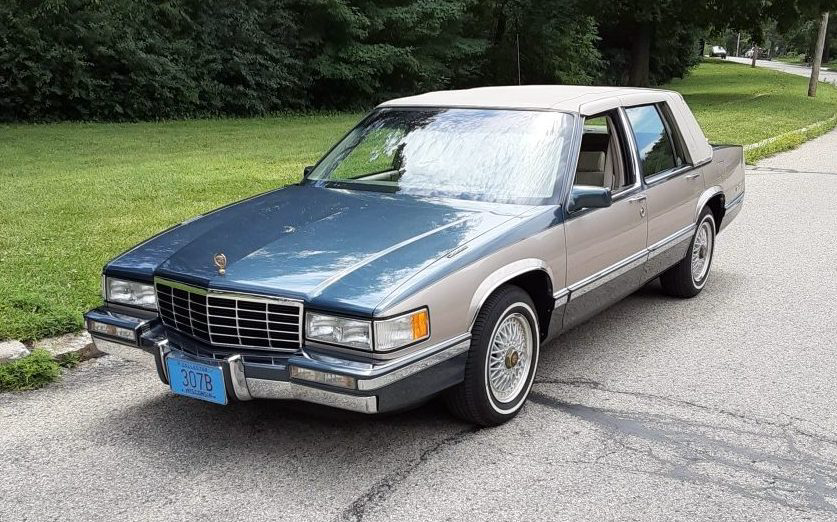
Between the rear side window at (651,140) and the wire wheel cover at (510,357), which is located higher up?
the rear side window at (651,140)

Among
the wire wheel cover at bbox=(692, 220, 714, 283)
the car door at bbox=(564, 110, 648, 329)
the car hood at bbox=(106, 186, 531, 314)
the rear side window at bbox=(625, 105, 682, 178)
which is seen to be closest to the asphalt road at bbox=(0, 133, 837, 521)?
the car door at bbox=(564, 110, 648, 329)

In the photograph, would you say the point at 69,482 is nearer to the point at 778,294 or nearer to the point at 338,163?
the point at 338,163

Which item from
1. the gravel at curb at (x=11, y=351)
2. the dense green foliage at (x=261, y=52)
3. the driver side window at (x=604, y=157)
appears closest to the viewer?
the gravel at curb at (x=11, y=351)

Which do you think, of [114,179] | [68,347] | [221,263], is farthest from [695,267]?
[114,179]

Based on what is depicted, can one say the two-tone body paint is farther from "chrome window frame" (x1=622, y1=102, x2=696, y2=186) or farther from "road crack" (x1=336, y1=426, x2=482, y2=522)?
"road crack" (x1=336, y1=426, x2=482, y2=522)

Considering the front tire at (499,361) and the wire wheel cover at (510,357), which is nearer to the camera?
the front tire at (499,361)

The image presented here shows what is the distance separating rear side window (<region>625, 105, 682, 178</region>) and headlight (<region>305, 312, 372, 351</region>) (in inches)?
106

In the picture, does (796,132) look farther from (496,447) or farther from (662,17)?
(496,447)

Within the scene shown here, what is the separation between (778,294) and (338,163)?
11.4ft

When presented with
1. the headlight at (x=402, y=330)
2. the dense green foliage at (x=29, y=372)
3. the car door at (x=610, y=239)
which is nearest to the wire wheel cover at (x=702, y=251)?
the car door at (x=610, y=239)

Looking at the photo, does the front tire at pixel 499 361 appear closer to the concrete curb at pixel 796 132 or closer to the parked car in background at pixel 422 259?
the parked car in background at pixel 422 259

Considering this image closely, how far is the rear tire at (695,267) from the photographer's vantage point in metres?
6.09

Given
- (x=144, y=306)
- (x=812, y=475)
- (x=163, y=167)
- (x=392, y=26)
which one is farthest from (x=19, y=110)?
(x=812, y=475)

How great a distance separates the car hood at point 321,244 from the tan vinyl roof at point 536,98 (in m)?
0.87
